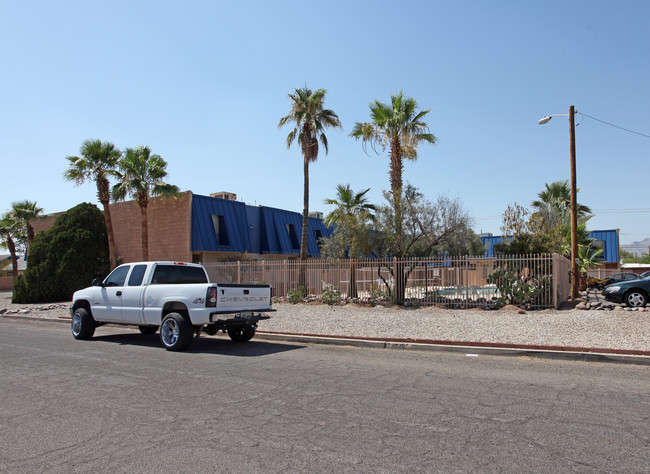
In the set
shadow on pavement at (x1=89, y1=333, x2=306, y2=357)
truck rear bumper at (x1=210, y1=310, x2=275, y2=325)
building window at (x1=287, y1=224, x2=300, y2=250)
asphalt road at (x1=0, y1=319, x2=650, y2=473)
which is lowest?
shadow on pavement at (x1=89, y1=333, x2=306, y2=357)

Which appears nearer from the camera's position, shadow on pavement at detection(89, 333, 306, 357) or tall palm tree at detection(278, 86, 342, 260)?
shadow on pavement at detection(89, 333, 306, 357)

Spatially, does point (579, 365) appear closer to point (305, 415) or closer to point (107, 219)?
point (305, 415)

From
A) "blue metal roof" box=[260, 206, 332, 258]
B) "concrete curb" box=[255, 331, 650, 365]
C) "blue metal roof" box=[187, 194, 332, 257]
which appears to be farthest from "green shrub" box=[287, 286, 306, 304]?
"blue metal roof" box=[260, 206, 332, 258]

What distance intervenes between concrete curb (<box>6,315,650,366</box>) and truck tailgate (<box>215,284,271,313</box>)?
157 cm

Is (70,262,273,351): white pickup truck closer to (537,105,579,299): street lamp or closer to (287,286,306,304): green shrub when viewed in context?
(287,286,306,304): green shrub

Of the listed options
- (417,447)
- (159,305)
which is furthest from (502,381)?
(159,305)

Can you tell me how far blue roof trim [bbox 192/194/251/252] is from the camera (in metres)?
25.1

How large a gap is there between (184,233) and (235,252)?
3023mm

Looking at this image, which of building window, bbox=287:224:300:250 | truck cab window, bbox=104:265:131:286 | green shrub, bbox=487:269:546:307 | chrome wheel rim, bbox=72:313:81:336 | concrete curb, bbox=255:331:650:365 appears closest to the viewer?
concrete curb, bbox=255:331:650:365

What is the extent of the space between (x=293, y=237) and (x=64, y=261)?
12.8m

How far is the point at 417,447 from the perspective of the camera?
4.40 meters

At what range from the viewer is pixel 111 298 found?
1185 cm

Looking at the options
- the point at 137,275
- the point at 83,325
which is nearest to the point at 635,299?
the point at 137,275

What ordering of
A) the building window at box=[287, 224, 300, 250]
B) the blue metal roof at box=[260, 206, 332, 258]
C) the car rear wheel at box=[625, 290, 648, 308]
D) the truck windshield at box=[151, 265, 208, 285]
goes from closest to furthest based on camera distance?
the truck windshield at box=[151, 265, 208, 285] → the car rear wheel at box=[625, 290, 648, 308] → the blue metal roof at box=[260, 206, 332, 258] → the building window at box=[287, 224, 300, 250]
